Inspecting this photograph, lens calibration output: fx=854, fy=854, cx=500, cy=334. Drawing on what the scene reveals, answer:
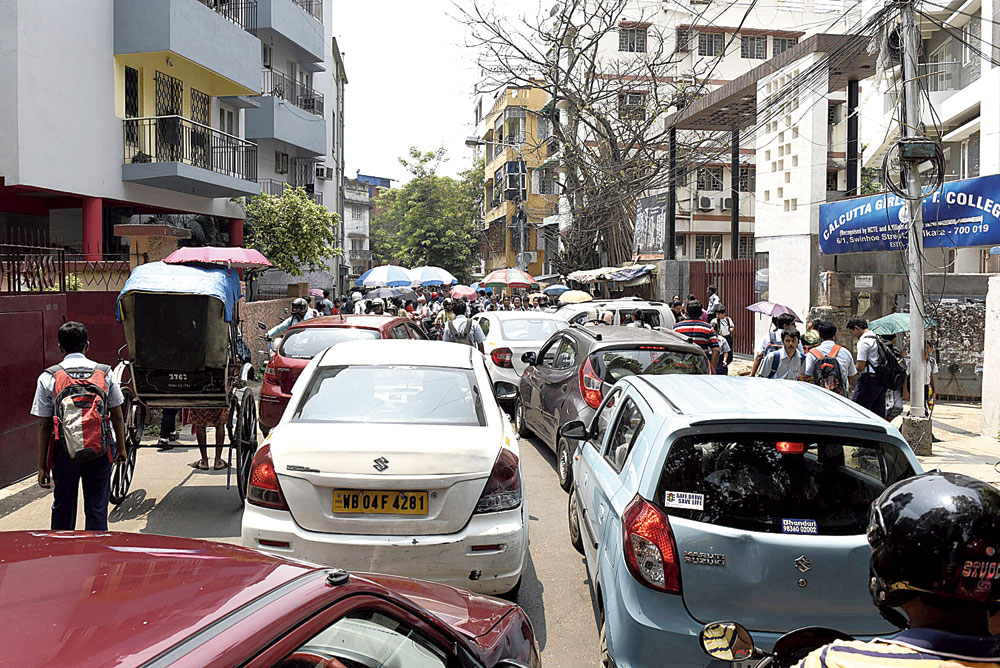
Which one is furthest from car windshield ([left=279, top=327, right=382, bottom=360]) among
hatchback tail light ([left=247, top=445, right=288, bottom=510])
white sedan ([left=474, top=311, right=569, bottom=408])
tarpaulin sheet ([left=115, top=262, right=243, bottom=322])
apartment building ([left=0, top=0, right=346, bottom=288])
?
hatchback tail light ([left=247, top=445, right=288, bottom=510])

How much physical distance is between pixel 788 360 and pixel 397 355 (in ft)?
17.9

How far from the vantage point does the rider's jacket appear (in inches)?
64.5

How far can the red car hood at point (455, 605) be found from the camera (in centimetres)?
318

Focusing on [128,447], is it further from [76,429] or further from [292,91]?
[292,91]

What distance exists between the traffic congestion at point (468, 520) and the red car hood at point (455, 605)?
16 millimetres

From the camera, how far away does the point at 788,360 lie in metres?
9.88

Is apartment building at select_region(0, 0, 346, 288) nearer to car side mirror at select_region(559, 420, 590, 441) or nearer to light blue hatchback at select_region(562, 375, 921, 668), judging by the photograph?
car side mirror at select_region(559, 420, 590, 441)

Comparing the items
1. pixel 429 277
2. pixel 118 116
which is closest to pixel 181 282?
pixel 118 116

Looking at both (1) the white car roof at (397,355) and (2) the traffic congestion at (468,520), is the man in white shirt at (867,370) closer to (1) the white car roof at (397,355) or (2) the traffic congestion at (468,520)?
(2) the traffic congestion at (468,520)

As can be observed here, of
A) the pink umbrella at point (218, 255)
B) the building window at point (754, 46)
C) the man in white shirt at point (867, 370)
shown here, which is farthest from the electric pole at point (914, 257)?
the building window at point (754, 46)

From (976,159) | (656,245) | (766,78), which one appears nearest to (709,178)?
(656,245)

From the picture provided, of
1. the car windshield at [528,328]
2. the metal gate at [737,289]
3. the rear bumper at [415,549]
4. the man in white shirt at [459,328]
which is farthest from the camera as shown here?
the metal gate at [737,289]

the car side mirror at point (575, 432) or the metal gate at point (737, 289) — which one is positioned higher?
the metal gate at point (737, 289)

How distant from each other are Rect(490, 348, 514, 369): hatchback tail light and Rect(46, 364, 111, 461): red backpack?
781cm
